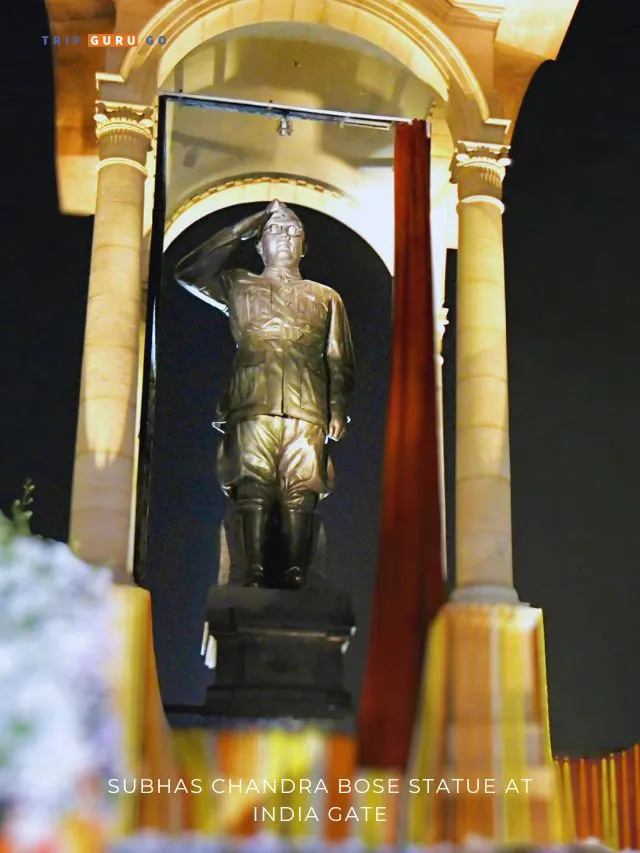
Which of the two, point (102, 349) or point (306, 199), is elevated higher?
point (306, 199)

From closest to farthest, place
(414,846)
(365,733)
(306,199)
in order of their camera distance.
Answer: (414,846), (365,733), (306,199)

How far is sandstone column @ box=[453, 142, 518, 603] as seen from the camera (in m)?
12.0

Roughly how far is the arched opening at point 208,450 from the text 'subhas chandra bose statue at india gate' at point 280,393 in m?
2.87

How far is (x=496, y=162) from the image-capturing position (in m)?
13.5

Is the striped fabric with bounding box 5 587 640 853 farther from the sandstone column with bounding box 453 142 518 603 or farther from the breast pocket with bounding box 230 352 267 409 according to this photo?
the breast pocket with bounding box 230 352 267 409

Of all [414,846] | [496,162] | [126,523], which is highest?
[496,162]

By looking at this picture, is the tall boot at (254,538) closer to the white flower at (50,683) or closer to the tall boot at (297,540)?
the tall boot at (297,540)

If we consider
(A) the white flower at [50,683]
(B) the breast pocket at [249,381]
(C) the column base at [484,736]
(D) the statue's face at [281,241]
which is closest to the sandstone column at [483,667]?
(C) the column base at [484,736]

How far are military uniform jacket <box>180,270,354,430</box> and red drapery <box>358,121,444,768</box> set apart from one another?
1.54 m

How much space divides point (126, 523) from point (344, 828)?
3244 mm

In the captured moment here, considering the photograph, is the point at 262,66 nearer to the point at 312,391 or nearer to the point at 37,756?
the point at 312,391

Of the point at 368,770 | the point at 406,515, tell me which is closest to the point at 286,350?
the point at 406,515

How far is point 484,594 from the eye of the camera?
1176cm

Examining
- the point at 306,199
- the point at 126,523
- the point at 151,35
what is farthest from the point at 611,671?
the point at 151,35
